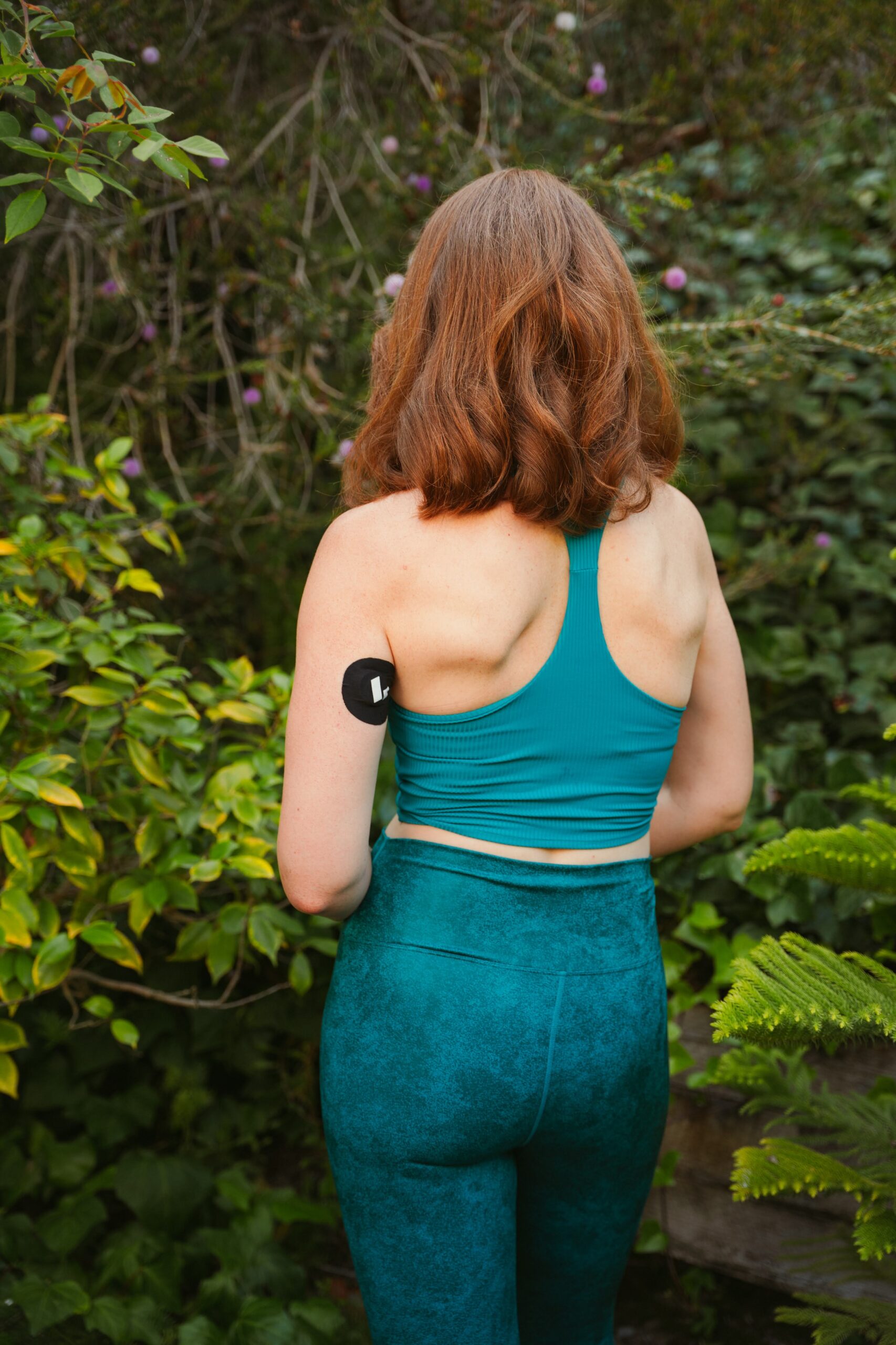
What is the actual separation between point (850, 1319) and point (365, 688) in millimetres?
1096

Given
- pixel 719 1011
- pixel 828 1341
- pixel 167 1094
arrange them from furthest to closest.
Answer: pixel 167 1094 < pixel 828 1341 < pixel 719 1011

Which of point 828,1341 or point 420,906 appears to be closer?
point 420,906

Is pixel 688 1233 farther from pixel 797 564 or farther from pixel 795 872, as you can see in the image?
pixel 797 564

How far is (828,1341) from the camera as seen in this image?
1309 millimetres

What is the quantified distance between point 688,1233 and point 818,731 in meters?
1.27

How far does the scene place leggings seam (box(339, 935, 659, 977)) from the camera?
115 cm

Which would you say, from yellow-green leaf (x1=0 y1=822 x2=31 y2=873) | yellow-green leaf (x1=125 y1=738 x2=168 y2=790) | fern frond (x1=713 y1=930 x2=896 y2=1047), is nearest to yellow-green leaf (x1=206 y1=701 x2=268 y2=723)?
yellow-green leaf (x1=125 y1=738 x2=168 y2=790)

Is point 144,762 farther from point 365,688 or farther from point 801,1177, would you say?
point 801,1177

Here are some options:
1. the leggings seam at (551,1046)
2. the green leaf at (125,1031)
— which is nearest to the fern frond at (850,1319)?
the leggings seam at (551,1046)

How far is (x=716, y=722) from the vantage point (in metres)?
1.46

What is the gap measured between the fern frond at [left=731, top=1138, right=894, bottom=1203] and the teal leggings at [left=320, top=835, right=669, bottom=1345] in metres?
0.20

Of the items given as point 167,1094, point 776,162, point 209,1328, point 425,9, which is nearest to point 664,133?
point 776,162

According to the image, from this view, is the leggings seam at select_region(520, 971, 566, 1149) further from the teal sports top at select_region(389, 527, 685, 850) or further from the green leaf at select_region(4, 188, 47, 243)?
the green leaf at select_region(4, 188, 47, 243)

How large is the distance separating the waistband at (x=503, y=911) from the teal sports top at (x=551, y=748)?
4 cm
